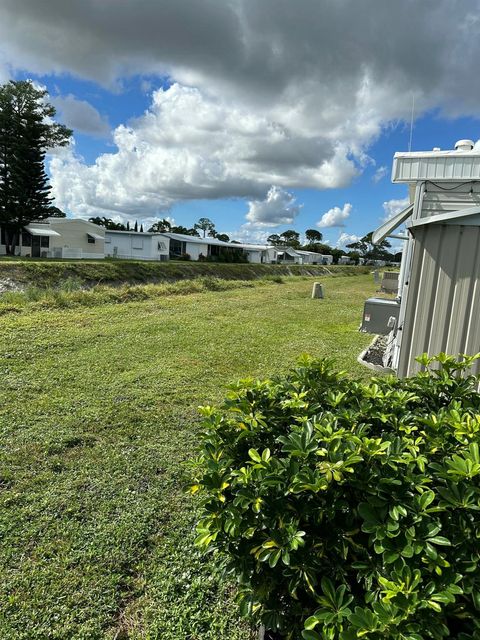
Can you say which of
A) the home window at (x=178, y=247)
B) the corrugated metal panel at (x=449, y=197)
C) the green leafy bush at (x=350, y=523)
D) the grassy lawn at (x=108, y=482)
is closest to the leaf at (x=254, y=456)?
the green leafy bush at (x=350, y=523)

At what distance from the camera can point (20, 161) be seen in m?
30.8

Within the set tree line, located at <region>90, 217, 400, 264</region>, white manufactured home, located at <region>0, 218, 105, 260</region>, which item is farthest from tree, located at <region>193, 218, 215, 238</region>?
white manufactured home, located at <region>0, 218, 105, 260</region>

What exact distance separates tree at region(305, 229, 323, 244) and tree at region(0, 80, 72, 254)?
92.1 m

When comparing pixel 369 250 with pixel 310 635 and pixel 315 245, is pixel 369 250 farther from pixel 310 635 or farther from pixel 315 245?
pixel 310 635

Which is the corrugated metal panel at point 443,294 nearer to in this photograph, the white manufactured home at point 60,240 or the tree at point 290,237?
the white manufactured home at point 60,240

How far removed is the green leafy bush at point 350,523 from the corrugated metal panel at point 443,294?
2566 millimetres

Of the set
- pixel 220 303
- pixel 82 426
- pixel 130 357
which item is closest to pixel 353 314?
pixel 220 303

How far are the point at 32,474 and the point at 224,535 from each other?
2243 millimetres

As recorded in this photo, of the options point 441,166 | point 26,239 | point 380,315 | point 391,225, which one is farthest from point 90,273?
point 441,166

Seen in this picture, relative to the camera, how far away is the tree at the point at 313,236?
116438 millimetres

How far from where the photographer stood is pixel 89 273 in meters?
21.6

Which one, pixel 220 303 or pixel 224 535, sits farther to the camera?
pixel 220 303

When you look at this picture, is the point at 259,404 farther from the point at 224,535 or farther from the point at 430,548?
the point at 430,548

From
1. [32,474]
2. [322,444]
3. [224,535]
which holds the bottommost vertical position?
[32,474]
